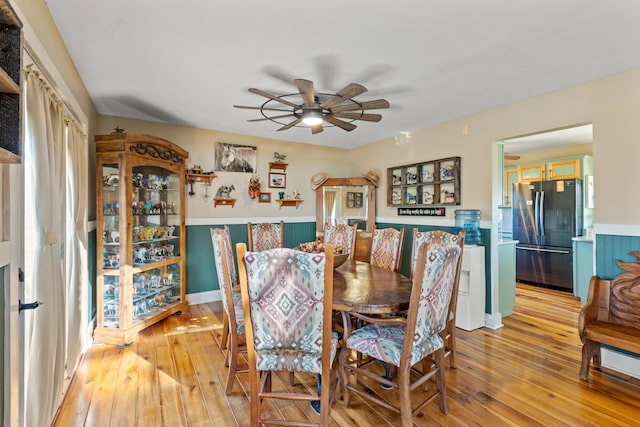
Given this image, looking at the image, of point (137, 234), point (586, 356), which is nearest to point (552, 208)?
point (586, 356)

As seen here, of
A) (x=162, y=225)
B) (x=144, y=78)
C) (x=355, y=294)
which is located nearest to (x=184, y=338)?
(x=162, y=225)

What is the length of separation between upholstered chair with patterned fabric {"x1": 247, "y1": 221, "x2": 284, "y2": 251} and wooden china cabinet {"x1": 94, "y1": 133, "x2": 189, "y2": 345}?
0.85 meters

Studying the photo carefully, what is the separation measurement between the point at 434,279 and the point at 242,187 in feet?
11.7

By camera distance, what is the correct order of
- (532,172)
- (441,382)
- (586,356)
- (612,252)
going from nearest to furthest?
(441,382)
(586,356)
(612,252)
(532,172)

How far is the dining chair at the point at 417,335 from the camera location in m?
1.73

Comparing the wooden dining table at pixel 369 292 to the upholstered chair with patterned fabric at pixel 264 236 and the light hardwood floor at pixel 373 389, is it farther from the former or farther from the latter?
the upholstered chair with patterned fabric at pixel 264 236

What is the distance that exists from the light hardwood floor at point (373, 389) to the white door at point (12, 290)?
35.5 inches

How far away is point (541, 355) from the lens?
283cm

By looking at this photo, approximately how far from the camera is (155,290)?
364 cm

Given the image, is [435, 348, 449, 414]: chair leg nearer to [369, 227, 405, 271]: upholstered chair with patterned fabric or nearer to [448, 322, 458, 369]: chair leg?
[448, 322, 458, 369]: chair leg

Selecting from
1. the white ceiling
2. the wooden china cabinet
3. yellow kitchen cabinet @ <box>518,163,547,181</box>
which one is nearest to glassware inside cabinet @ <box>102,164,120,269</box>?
the wooden china cabinet

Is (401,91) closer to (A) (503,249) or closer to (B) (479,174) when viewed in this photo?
(B) (479,174)

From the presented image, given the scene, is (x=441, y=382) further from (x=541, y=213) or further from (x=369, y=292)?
(x=541, y=213)

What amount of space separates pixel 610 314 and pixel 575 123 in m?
1.72
